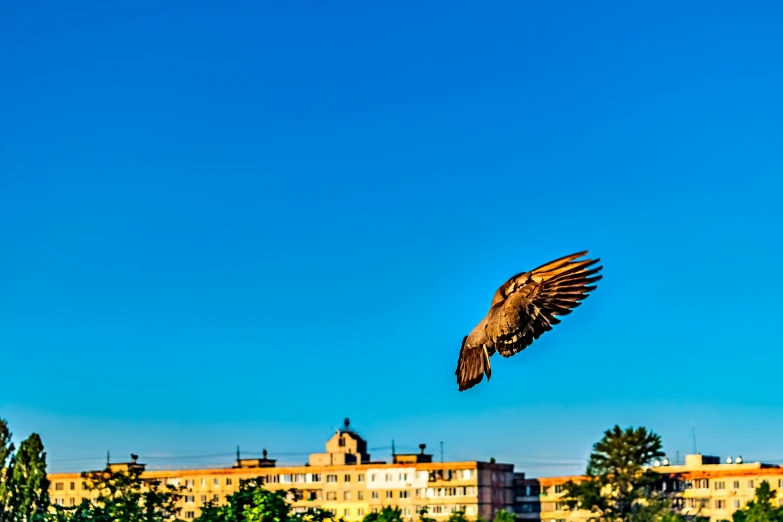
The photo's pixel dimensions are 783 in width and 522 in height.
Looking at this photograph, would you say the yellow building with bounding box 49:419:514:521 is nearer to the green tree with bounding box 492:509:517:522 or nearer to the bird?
the green tree with bounding box 492:509:517:522

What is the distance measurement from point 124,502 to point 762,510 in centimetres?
6360

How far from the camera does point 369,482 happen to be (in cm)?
16625

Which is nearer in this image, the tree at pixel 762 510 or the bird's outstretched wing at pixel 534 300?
the bird's outstretched wing at pixel 534 300

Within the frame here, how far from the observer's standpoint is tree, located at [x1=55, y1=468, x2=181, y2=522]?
80.1 meters

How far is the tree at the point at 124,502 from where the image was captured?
80.1 meters

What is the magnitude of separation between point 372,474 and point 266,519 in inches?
3806

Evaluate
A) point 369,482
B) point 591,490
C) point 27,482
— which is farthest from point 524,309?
point 369,482

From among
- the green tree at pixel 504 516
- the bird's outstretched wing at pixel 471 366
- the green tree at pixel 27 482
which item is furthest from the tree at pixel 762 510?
the bird's outstretched wing at pixel 471 366

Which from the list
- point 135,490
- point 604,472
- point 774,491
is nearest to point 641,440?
point 604,472

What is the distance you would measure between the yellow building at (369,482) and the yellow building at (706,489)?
574 centimetres

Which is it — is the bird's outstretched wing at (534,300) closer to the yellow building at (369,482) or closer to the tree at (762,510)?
the tree at (762,510)

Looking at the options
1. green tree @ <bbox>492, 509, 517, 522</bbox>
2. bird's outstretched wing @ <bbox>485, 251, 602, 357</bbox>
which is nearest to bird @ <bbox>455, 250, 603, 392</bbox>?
bird's outstretched wing @ <bbox>485, 251, 602, 357</bbox>

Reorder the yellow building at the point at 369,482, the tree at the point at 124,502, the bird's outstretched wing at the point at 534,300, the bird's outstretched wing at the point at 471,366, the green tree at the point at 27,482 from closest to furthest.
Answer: the bird's outstretched wing at the point at 534,300, the bird's outstretched wing at the point at 471,366, the tree at the point at 124,502, the green tree at the point at 27,482, the yellow building at the point at 369,482

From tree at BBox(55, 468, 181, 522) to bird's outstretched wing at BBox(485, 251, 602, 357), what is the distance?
67626 millimetres
